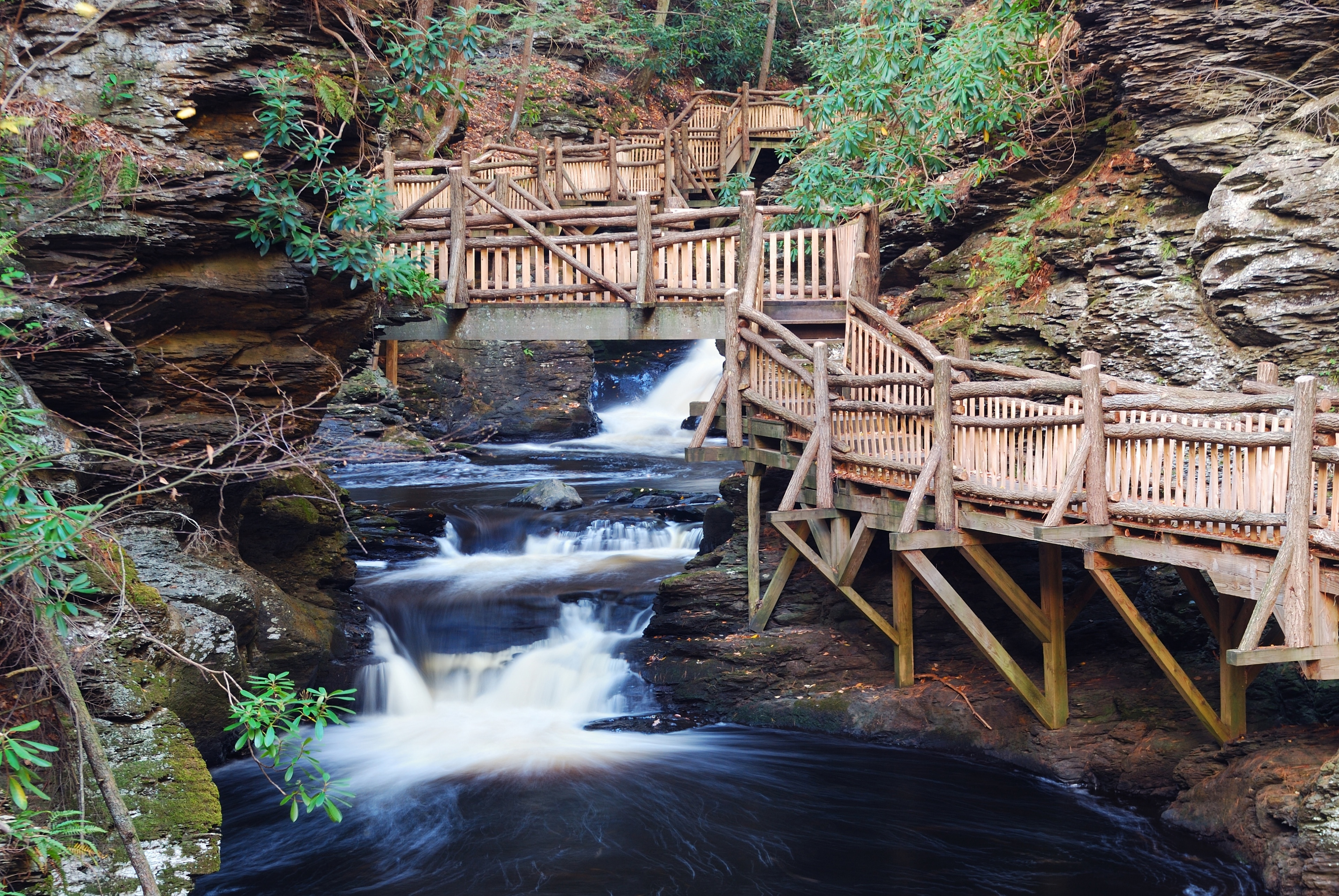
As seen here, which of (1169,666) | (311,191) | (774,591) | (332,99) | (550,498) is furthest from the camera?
(550,498)

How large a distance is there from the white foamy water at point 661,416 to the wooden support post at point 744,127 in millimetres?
4338

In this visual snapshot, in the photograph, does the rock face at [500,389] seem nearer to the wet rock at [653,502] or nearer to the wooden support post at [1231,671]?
the wet rock at [653,502]

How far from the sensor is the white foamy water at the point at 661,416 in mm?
23109

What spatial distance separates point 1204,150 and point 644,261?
619cm

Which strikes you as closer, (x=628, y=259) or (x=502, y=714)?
(x=502, y=714)

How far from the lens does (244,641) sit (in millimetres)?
10039

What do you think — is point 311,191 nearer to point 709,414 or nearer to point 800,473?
point 709,414

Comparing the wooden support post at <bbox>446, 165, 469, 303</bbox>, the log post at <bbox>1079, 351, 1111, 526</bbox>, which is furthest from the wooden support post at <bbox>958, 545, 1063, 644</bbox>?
the wooden support post at <bbox>446, 165, 469, 303</bbox>

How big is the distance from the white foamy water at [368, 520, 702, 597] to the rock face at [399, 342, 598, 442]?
8.11m

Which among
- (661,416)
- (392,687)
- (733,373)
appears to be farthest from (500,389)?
(733,373)

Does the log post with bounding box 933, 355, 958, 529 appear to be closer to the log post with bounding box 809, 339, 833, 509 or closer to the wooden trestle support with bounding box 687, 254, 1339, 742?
the wooden trestle support with bounding box 687, 254, 1339, 742

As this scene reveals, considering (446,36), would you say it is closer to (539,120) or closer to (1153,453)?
(1153,453)

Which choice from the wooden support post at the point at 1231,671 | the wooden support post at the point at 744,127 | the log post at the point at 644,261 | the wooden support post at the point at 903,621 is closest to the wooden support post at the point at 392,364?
the wooden support post at the point at 744,127

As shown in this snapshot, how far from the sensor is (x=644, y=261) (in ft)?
40.0
